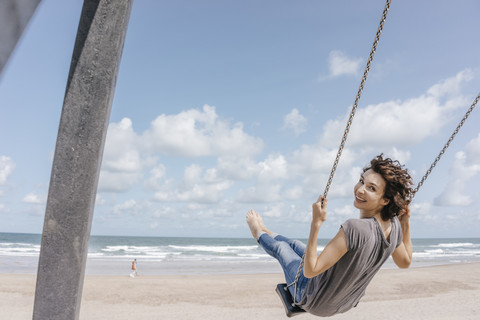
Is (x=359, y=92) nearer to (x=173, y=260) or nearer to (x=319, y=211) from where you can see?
(x=319, y=211)

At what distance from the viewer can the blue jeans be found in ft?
8.77

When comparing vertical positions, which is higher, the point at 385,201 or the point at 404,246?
the point at 385,201

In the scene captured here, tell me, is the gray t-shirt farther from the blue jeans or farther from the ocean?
the ocean

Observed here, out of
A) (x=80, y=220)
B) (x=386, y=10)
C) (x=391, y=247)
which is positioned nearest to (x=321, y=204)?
(x=391, y=247)

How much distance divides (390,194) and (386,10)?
1071mm

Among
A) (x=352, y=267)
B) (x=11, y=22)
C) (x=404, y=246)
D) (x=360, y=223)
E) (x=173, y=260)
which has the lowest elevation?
(x=173, y=260)

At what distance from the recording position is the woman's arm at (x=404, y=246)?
276 centimetres

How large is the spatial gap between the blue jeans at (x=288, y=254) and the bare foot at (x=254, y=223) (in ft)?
0.37

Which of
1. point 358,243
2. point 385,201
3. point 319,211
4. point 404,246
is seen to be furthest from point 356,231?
point 404,246

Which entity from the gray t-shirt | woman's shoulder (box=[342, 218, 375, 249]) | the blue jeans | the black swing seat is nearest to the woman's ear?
the gray t-shirt

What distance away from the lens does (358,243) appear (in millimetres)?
2303

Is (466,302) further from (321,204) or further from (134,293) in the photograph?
(321,204)

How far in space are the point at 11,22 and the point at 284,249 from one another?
2.49m

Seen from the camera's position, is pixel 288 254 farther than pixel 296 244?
No
